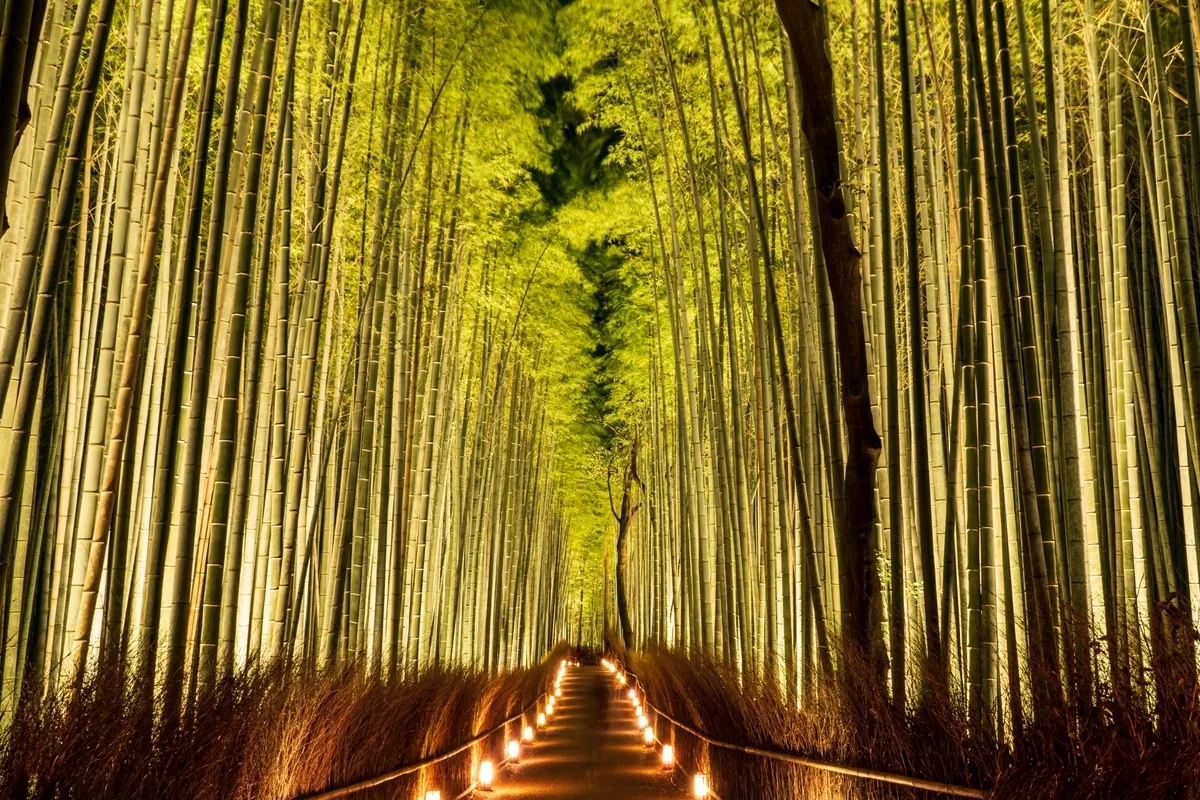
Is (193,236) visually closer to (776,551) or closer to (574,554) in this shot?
(776,551)

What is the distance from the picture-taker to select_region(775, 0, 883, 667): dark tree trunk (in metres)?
3.10

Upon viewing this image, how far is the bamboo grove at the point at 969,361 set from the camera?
2.61m

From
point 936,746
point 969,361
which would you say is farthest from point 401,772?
point 969,361

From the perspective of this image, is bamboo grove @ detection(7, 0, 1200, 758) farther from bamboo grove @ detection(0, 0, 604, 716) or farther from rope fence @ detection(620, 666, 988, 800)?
rope fence @ detection(620, 666, 988, 800)

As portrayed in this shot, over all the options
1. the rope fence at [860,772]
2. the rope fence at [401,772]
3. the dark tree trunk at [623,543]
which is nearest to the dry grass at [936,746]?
the rope fence at [860,772]

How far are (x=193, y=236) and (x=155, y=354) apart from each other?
135cm

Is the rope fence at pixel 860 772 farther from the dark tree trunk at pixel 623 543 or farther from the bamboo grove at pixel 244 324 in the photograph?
the dark tree trunk at pixel 623 543

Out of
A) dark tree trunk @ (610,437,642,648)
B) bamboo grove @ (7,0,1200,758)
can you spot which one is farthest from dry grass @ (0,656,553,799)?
dark tree trunk @ (610,437,642,648)

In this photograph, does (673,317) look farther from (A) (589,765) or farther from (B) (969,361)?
(B) (969,361)

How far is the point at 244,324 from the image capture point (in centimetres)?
276

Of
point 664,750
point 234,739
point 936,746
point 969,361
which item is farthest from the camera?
point 664,750

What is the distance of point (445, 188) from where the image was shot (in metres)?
5.58

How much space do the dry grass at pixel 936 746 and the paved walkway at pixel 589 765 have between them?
1.03 meters

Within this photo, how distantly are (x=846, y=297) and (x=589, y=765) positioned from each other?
14.5 feet
